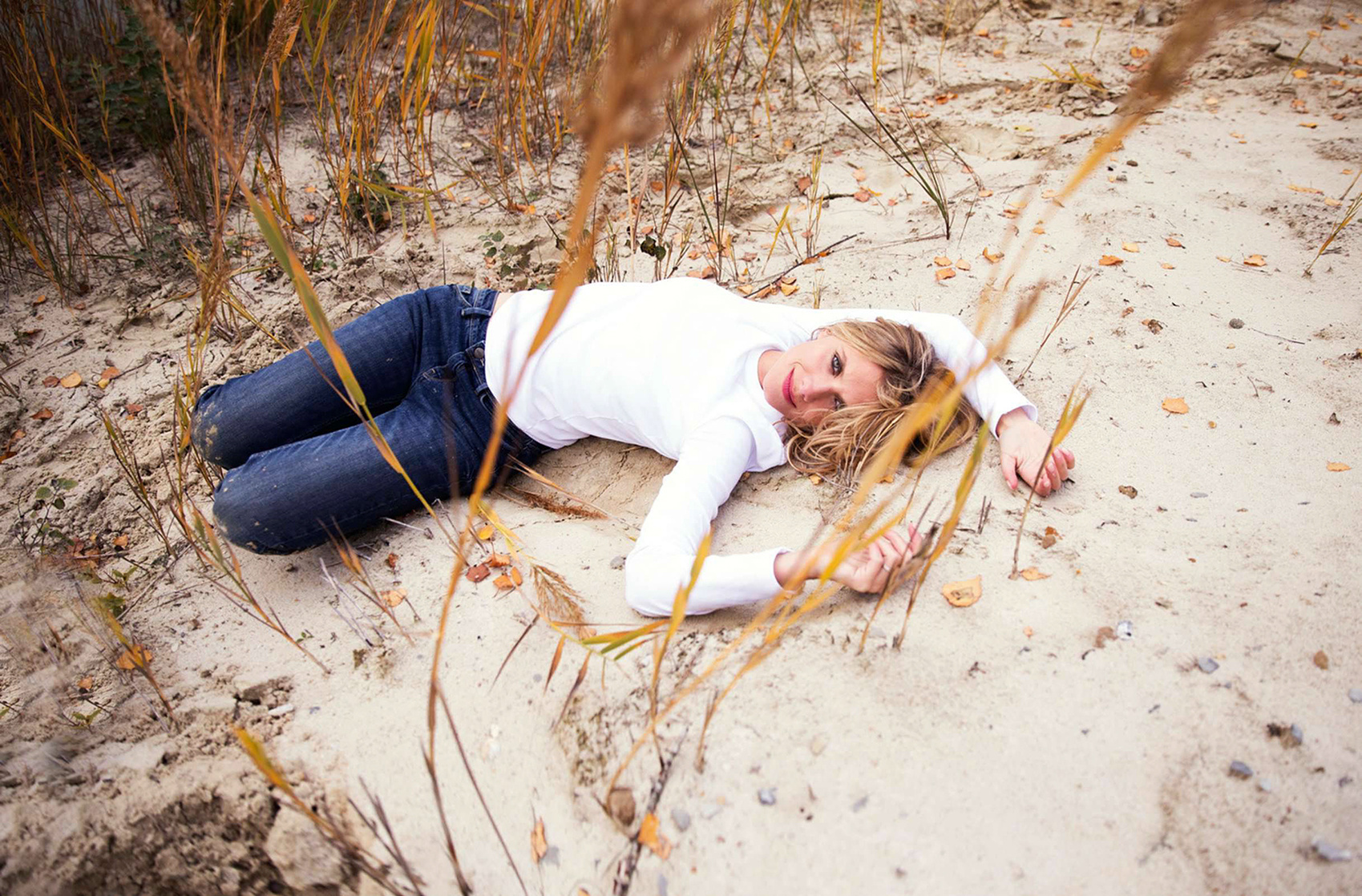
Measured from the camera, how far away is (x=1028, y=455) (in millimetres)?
1554

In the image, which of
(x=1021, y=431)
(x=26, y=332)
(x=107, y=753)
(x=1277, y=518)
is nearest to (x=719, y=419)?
(x=1021, y=431)

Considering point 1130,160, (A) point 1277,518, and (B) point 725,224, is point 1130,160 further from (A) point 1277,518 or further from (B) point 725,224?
(A) point 1277,518

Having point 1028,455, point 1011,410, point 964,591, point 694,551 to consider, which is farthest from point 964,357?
point 694,551

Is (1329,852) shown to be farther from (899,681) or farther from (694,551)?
(694,551)

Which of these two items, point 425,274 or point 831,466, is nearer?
point 831,466

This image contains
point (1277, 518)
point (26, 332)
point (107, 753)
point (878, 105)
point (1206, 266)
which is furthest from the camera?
point (878, 105)

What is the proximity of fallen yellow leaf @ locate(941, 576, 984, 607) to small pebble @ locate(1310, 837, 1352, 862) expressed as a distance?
502mm

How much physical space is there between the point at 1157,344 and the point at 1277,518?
627 mm

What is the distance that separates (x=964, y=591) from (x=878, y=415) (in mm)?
451

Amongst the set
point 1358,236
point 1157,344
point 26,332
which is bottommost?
point 26,332

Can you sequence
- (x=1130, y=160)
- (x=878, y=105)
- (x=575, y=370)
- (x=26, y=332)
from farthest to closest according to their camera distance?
(x=878, y=105), (x=1130, y=160), (x=26, y=332), (x=575, y=370)

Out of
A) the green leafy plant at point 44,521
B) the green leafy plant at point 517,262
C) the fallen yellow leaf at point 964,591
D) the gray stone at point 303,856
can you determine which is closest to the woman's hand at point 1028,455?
the fallen yellow leaf at point 964,591

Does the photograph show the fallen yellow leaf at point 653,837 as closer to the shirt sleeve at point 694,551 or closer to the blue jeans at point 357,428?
the shirt sleeve at point 694,551

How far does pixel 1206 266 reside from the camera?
214 cm
